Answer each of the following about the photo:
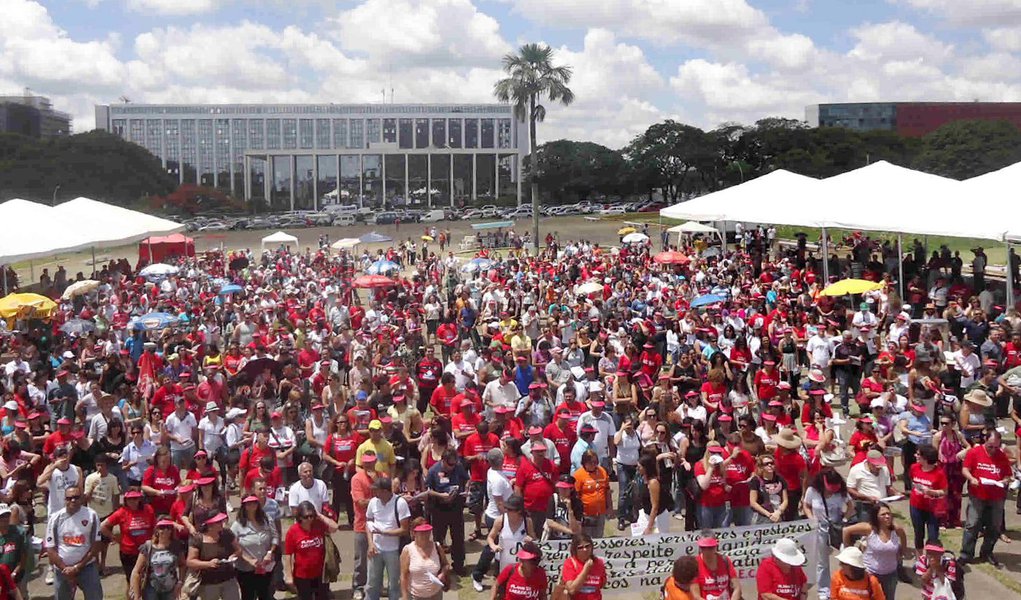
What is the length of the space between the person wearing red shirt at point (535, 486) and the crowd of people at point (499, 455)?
19 millimetres

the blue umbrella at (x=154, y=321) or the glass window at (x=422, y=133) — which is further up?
the glass window at (x=422, y=133)

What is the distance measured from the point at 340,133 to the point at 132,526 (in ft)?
449

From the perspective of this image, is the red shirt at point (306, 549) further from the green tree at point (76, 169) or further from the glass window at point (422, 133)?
the glass window at point (422, 133)

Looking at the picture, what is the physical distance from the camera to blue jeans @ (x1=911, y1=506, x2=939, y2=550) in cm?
792

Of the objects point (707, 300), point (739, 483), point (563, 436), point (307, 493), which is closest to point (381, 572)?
point (307, 493)

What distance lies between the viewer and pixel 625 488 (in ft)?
29.6

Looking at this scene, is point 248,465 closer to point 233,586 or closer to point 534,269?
point 233,586

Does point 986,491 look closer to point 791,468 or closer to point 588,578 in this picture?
point 791,468

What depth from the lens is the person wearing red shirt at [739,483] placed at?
7.87m

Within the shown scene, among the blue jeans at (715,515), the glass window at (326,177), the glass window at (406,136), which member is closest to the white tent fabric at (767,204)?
the blue jeans at (715,515)

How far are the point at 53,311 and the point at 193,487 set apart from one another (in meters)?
12.5

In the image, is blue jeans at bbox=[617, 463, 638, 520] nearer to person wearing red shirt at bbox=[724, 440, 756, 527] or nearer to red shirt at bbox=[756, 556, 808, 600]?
person wearing red shirt at bbox=[724, 440, 756, 527]

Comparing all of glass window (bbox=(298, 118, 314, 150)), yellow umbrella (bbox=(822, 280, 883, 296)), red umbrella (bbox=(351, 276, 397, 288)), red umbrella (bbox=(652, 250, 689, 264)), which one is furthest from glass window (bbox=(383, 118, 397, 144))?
yellow umbrella (bbox=(822, 280, 883, 296))

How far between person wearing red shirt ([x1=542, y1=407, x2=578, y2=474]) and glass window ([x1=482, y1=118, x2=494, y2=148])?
5203 inches
